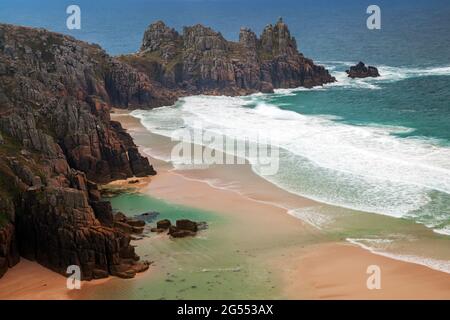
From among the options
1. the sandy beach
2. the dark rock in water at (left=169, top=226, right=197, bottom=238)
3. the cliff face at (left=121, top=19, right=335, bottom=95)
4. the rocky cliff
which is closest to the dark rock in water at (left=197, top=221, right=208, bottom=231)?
the dark rock in water at (left=169, top=226, right=197, bottom=238)

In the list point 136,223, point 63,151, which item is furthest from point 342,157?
point 63,151

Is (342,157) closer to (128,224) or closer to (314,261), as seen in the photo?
(314,261)

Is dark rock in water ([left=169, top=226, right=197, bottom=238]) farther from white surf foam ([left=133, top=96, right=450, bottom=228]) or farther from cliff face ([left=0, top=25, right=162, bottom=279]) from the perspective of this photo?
white surf foam ([left=133, top=96, right=450, bottom=228])

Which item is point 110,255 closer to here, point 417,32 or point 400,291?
point 400,291

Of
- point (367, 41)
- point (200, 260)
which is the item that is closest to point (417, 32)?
point (367, 41)

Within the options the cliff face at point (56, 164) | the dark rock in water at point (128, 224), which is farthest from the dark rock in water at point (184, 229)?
the cliff face at point (56, 164)

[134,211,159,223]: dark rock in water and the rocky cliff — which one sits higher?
the rocky cliff

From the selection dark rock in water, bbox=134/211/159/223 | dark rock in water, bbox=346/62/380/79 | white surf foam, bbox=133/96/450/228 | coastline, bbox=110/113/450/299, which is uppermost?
dark rock in water, bbox=346/62/380/79
